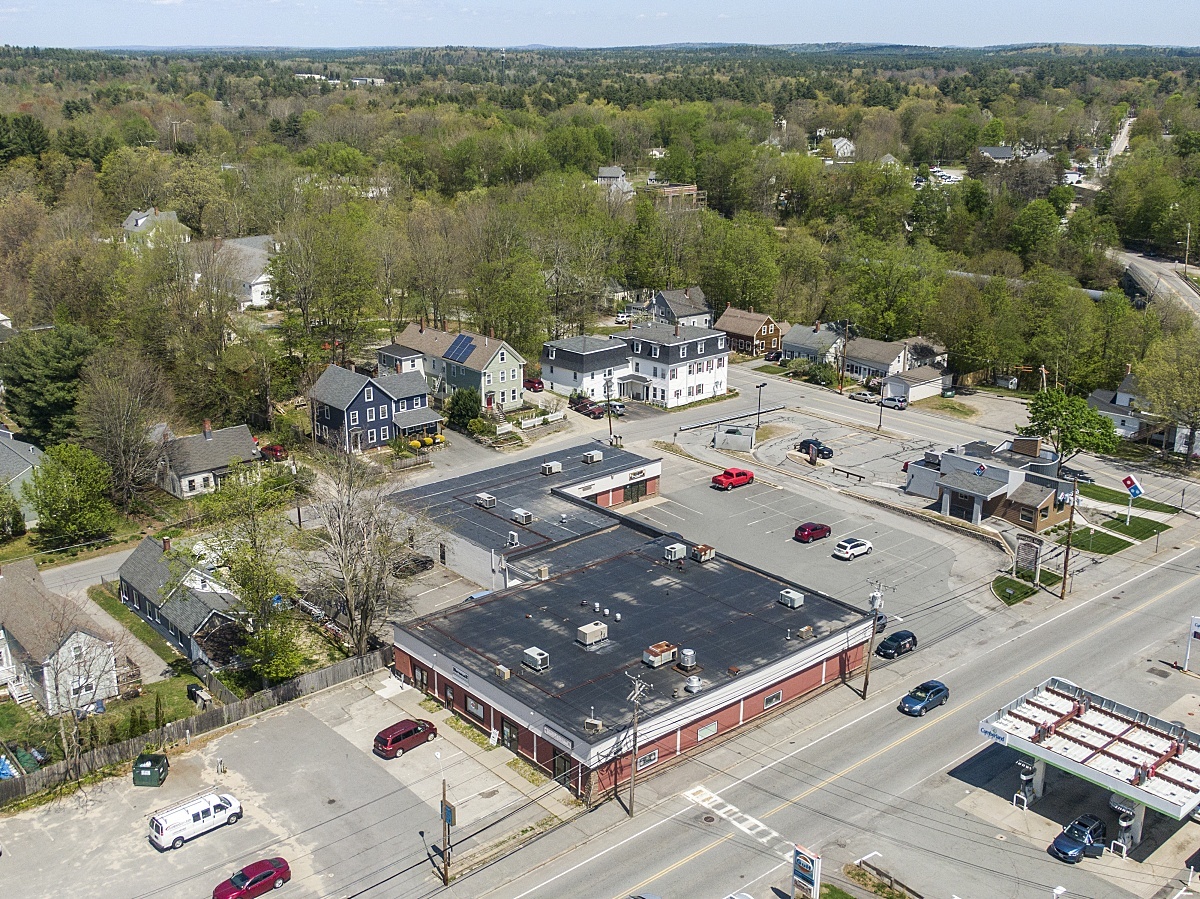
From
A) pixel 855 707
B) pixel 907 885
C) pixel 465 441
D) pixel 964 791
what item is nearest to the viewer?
pixel 907 885

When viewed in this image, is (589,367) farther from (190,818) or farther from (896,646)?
(190,818)

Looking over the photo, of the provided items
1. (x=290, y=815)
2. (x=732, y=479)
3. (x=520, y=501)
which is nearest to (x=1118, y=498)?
(x=732, y=479)

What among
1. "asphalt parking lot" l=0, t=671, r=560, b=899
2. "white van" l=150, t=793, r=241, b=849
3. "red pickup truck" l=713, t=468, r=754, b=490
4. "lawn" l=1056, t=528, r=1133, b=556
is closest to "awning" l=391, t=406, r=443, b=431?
"red pickup truck" l=713, t=468, r=754, b=490

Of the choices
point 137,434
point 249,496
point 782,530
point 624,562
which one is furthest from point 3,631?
point 782,530

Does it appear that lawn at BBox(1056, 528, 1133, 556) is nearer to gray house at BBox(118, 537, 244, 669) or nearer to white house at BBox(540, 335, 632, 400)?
white house at BBox(540, 335, 632, 400)

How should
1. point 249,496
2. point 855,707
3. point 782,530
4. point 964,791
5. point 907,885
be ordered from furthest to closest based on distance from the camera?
1. point 782,530
2. point 249,496
3. point 855,707
4. point 964,791
5. point 907,885

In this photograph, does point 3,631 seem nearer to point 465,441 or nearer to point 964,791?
point 465,441

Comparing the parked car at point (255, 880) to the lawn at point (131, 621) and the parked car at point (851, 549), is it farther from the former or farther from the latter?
the parked car at point (851, 549)
